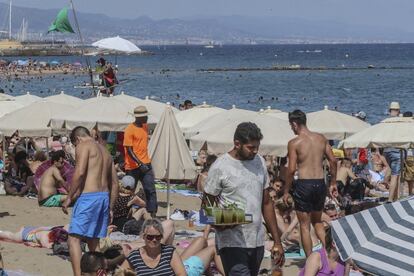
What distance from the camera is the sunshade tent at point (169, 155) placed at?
35.9 feet

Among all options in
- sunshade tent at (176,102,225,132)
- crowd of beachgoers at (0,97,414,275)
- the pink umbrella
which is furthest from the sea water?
crowd of beachgoers at (0,97,414,275)

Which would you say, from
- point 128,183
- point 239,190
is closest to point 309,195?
point 239,190

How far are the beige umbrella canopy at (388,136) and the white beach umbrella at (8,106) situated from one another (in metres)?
8.07

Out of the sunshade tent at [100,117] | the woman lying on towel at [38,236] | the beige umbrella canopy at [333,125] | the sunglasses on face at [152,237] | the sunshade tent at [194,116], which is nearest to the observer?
the sunglasses on face at [152,237]

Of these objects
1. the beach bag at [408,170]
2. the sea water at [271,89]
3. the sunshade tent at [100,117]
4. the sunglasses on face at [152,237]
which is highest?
the sunglasses on face at [152,237]

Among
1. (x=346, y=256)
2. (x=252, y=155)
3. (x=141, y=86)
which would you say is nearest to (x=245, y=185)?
(x=252, y=155)

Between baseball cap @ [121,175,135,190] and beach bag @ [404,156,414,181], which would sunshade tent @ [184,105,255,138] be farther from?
baseball cap @ [121,175,135,190]

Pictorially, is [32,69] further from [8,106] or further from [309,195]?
[309,195]

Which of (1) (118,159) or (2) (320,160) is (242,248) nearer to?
(2) (320,160)

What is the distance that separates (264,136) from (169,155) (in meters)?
1.84

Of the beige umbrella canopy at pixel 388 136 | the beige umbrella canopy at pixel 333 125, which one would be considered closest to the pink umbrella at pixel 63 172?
the beige umbrella canopy at pixel 388 136

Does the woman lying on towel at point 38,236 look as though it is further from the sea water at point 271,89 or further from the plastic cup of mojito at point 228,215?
the sea water at point 271,89

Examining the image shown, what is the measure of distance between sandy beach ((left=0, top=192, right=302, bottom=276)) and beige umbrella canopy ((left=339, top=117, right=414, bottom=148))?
2657 mm

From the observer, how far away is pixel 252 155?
5.74 metres
